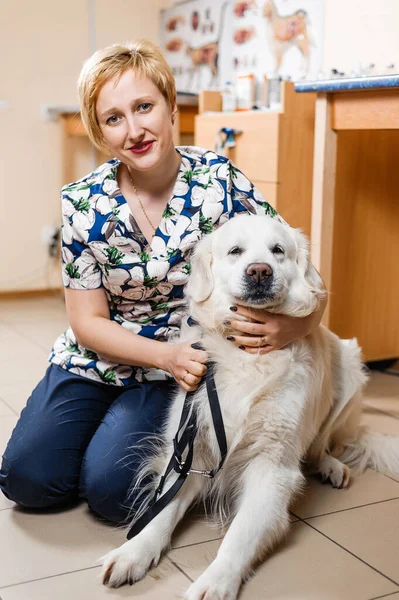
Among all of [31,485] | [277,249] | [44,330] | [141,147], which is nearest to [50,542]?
[31,485]

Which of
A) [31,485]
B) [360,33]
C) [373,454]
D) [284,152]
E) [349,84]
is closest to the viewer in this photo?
[31,485]

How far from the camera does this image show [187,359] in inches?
55.1

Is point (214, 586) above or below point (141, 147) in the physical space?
below

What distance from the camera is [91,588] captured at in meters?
1.22

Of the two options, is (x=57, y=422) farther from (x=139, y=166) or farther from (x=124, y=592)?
(x=139, y=166)

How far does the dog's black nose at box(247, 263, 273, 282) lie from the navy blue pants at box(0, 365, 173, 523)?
1.46 feet

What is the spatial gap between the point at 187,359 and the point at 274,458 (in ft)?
0.86

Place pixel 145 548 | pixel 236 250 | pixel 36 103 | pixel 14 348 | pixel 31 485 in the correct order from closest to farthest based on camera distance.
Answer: pixel 145 548 < pixel 236 250 < pixel 31 485 < pixel 14 348 < pixel 36 103

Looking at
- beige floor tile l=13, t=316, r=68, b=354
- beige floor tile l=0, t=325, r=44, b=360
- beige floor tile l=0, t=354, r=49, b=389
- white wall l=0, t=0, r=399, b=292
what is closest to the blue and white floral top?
beige floor tile l=0, t=354, r=49, b=389

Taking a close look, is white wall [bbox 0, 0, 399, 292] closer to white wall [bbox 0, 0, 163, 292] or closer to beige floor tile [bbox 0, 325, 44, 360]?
white wall [bbox 0, 0, 163, 292]

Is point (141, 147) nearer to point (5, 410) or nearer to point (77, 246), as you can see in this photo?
point (77, 246)

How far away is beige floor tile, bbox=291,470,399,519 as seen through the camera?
1555mm

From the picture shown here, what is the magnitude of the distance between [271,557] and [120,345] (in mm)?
536

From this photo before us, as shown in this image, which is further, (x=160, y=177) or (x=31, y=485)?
(x=160, y=177)
